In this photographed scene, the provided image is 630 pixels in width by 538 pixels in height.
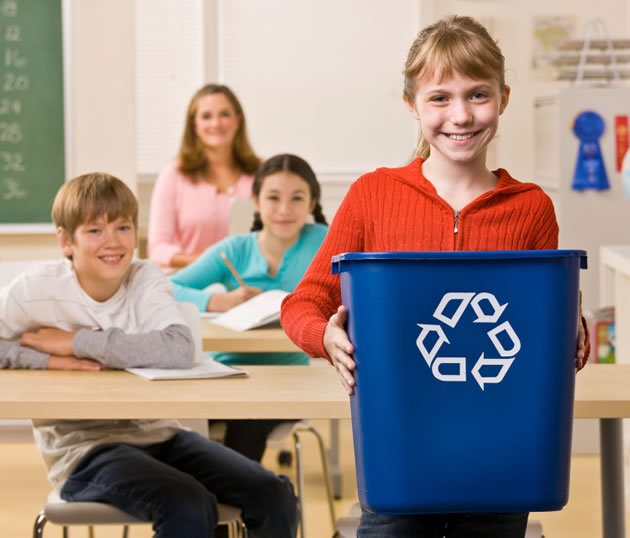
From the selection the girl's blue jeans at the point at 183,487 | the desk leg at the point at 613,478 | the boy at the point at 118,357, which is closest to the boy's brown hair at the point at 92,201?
the boy at the point at 118,357

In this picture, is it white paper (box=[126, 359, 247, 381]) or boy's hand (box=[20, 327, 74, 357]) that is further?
boy's hand (box=[20, 327, 74, 357])

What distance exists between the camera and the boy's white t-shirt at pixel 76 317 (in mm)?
1969

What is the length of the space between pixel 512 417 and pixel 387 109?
428 centimetres

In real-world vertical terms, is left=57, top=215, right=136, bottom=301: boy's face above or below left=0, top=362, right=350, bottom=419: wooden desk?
above

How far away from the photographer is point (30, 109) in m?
4.37

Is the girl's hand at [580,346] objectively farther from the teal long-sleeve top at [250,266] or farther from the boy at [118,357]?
the teal long-sleeve top at [250,266]

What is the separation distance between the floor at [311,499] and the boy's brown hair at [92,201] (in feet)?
3.86

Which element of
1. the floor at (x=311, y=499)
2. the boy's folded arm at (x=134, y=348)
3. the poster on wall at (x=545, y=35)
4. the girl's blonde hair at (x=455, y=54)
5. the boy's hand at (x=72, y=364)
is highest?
the poster on wall at (x=545, y=35)

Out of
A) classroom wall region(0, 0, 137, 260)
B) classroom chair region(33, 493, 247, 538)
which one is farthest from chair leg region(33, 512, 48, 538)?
classroom wall region(0, 0, 137, 260)

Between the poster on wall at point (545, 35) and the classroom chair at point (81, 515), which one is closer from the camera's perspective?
the classroom chair at point (81, 515)

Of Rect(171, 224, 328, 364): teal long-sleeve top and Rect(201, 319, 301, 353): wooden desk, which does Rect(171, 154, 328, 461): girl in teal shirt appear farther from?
Rect(201, 319, 301, 353): wooden desk

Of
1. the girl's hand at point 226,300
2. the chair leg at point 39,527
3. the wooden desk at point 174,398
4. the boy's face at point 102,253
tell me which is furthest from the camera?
the girl's hand at point 226,300

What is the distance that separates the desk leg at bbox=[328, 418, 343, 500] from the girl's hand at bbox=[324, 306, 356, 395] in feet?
7.34

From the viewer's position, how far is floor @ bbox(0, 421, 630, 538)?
2.93m
